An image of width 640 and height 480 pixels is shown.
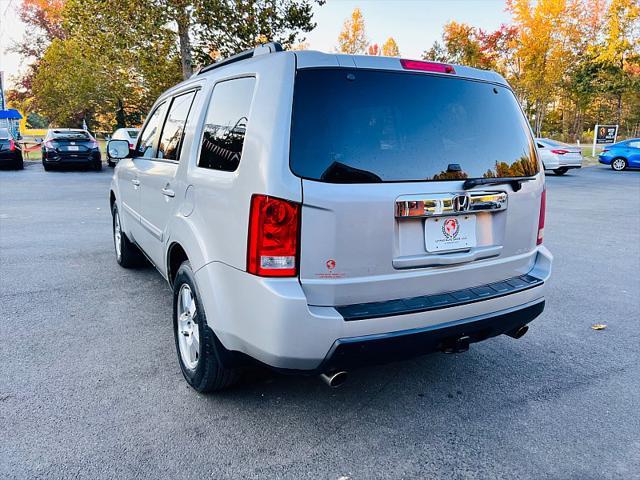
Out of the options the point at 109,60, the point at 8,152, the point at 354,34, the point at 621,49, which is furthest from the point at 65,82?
the point at 621,49

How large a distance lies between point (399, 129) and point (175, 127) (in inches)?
74.7

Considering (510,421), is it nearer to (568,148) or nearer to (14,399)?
(14,399)

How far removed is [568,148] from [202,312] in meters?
19.8

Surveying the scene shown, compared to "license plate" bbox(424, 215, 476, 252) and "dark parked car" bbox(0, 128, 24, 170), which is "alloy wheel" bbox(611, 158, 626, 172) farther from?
"dark parked car" bbox(0, 128, 24, 170)

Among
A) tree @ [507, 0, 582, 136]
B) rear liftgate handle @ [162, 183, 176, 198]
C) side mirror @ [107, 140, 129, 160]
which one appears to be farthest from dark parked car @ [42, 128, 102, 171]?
tree @ [507, 0, 582, 136]

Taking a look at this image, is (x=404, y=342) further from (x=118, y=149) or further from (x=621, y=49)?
(x=621, y=49)

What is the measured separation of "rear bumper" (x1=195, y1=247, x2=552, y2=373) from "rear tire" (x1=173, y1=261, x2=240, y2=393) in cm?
13

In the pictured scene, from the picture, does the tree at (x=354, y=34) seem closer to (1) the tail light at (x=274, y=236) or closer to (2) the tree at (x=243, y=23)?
(2) the tree at (x=243, y=23)

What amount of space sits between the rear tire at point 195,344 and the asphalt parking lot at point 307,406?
0.13 meters

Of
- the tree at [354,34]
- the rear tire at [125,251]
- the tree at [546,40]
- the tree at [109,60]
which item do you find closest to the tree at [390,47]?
the tree at [354,34]

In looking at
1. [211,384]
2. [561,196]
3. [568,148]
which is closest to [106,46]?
[561,196]

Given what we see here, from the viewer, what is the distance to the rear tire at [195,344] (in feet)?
8.87

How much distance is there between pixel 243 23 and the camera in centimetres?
1769

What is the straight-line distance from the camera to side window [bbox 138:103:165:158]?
14.0 ft
